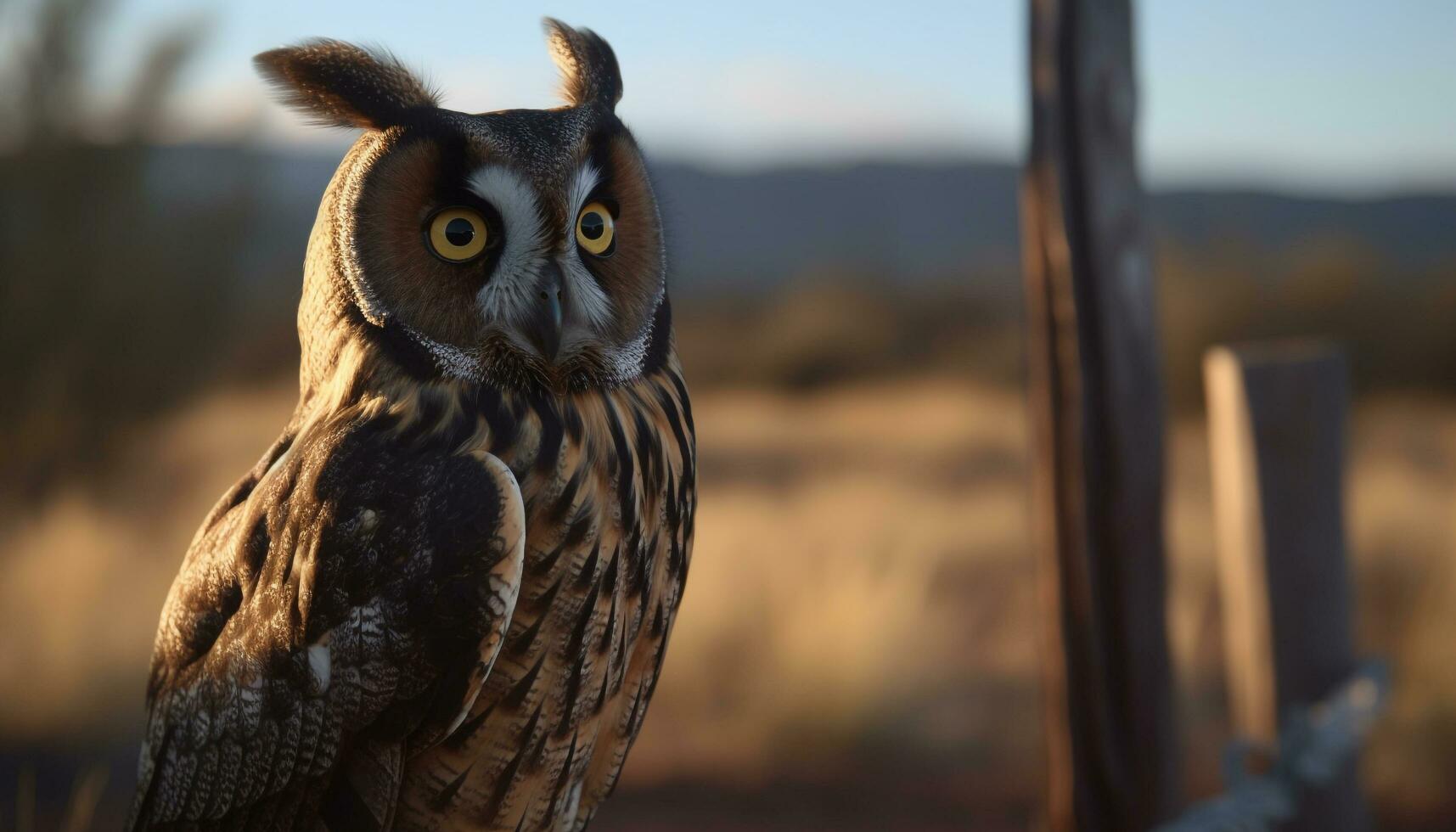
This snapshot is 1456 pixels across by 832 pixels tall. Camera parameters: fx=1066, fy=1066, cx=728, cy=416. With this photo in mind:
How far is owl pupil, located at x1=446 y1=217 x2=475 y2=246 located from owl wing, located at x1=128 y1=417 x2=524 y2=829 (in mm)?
188

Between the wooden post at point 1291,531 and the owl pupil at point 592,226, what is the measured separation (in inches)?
68.9

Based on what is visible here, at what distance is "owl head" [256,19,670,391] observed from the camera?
0.93 metres

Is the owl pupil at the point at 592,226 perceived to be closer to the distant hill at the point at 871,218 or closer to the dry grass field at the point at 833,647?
the distant hill at the point at 871,218

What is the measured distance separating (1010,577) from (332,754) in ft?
19.3

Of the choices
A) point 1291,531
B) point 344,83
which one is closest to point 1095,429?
point 1291,531

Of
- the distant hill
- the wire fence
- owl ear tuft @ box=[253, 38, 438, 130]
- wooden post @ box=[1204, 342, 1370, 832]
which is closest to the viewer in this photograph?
owl ear tuft @ box=[253, 38, 438, 130]

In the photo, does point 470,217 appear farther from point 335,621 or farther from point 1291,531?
point 1291,531

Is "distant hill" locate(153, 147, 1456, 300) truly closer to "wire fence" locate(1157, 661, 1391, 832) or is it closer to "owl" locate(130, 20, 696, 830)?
"owl" locate(130, 20, 696, 830)

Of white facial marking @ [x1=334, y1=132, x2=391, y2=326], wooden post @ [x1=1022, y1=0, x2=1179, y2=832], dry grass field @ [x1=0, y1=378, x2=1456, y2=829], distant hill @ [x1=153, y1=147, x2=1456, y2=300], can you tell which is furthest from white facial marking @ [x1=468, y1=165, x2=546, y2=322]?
dry grass field @ [x1=0, y1=378, x2=1456, y2=829]

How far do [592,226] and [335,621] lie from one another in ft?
1.45

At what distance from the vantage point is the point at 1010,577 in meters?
6.48

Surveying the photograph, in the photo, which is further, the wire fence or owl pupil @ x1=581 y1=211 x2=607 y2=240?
the wire fence

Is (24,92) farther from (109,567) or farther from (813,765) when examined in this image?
(813,765)

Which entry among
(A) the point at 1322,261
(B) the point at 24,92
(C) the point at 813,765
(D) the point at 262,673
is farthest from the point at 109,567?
(A) the point at 1322,261
